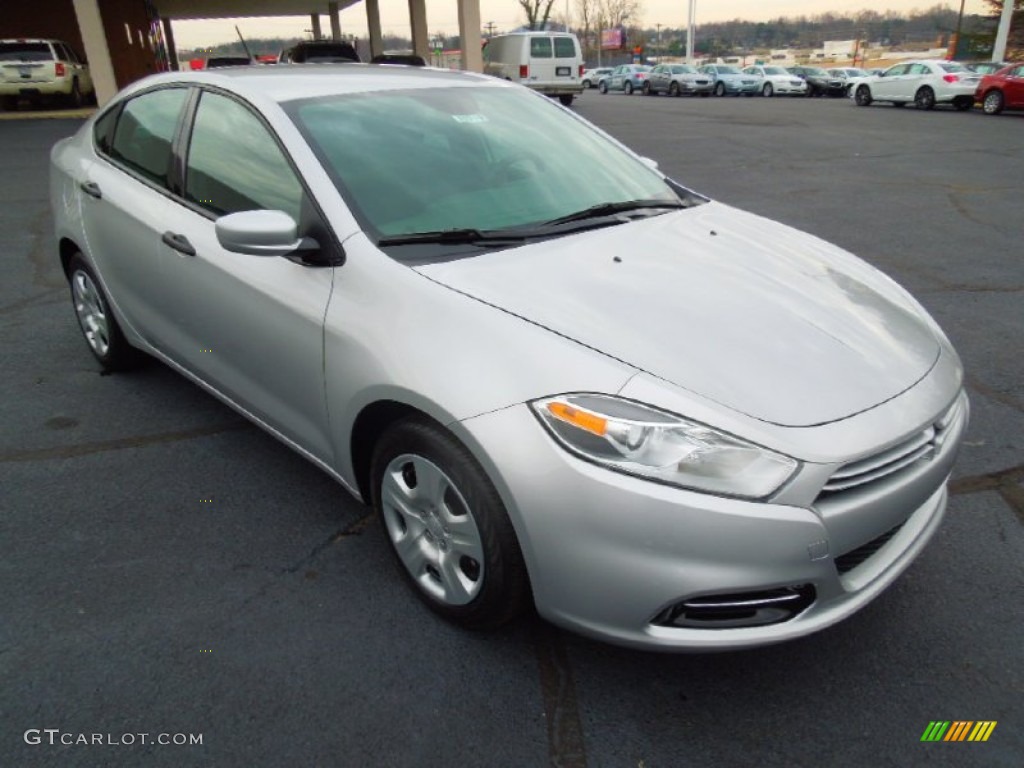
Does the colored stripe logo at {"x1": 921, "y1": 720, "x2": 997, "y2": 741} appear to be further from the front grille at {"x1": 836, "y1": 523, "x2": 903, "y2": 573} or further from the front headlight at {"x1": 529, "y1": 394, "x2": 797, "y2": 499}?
the front headlight at {"x1": 529, "y1": 394, "x2": 797, "y2": 499}

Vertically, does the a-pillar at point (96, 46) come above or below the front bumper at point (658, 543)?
above

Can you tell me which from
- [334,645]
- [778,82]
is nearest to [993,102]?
[778,82]

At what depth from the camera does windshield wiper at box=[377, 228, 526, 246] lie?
2508 mm

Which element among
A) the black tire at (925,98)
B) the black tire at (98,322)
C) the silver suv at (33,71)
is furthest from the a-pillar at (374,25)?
the black tire at (98,322)

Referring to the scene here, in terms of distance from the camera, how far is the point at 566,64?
2320 cm

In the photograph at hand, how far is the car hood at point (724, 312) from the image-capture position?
2031 mm

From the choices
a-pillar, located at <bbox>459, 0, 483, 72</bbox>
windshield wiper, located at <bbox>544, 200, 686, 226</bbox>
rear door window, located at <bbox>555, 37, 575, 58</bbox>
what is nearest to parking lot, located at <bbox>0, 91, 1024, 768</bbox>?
windshield wiper, located at <bbox>544, 200, 686, 226</bbox>

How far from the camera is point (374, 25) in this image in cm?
3278

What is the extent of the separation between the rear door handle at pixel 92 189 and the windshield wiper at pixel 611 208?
2.40m

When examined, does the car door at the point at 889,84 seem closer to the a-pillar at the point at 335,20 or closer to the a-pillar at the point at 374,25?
the a-pillar at the point at 374,25

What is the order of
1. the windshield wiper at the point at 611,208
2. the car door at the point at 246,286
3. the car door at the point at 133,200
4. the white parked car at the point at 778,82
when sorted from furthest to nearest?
the white parked car at the point at 778,82 < the car door at the point at 133,200 < the windshield wiper at the point at 611,208 < the car door at the point at 246,286

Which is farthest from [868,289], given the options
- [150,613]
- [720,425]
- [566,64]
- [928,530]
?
[566,64]

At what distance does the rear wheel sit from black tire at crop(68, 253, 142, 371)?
76.6ft

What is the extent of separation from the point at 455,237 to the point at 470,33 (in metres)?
20.4
